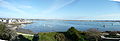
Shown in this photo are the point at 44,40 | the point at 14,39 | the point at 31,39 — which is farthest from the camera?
the point at 14,39

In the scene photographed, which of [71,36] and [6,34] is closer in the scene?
[71,36]

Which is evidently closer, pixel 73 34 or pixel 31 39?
pixel 73 34

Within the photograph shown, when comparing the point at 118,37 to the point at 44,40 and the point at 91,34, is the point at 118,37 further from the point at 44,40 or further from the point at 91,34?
the point at 44,40

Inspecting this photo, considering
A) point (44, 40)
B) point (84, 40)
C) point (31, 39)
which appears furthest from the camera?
point (31, 39)

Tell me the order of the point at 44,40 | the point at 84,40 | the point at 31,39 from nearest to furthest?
the point at 44,40 → the point at 84,40 → the point at 31,39

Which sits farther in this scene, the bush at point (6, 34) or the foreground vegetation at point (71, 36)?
the bush at point (6, 34)

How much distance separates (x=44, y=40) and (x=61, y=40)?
171 cm

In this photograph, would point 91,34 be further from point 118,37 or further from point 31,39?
point 31,39

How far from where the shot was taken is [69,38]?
15070mm

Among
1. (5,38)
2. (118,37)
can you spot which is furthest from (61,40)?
(5,38)

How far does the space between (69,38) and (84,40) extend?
4.39ft

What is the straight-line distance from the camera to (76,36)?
14.8 metres

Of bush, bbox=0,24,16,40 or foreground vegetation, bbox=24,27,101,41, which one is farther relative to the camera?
bush, bbox=0,24,16,40

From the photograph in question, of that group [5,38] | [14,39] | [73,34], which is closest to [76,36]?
[73,34]
